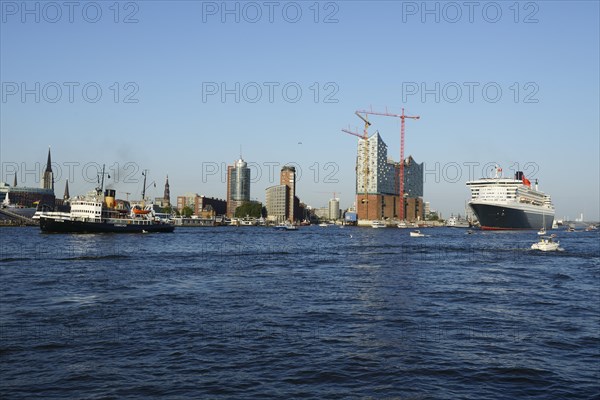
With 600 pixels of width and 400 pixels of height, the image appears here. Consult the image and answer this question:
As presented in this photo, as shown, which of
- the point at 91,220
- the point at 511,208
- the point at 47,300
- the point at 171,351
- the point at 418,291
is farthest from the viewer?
the point at 511,208

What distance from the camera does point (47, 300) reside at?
26.3 meters

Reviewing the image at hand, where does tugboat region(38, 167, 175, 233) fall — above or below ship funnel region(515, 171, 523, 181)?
below

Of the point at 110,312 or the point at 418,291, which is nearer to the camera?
the point at 110,312

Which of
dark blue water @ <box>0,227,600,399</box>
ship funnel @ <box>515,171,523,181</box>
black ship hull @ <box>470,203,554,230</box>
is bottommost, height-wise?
dark blue water @ <box>0,227,600,399</box>

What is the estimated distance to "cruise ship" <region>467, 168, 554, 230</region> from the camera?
483 ft

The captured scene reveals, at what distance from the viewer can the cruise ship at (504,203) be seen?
147125 mm

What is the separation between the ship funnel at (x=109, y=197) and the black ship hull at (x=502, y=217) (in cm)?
9951

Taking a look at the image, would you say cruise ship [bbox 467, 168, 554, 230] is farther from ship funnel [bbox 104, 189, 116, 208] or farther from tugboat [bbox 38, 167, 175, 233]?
ship funnel [bbox 104, 189, 116, 208]

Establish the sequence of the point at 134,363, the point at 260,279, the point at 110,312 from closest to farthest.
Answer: the point at 134,363 < the point at 110,312 < the point at 260,279

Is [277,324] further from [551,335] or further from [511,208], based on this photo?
[511,208]

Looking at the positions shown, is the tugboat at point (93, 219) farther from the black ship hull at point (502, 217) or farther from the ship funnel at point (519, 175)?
the ship funnel at point (519, 175)

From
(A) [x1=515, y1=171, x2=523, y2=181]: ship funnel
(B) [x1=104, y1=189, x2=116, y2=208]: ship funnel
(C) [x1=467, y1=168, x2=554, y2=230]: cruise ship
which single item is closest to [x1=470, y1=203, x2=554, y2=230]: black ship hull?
(C) [x1=467, y1=168, x2=554, y2=230]: cruise ship

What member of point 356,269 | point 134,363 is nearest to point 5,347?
point 134,363

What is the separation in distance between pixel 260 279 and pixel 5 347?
21.2 m
